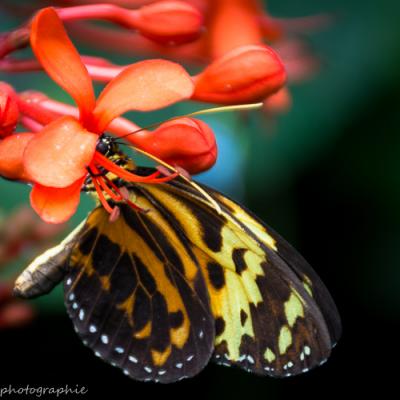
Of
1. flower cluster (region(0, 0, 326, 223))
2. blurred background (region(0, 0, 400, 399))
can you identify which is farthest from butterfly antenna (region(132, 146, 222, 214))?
blurred background (region(0, 0, 400, 399))

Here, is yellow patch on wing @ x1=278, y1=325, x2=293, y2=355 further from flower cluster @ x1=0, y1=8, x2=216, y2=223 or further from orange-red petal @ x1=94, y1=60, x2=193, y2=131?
orange-red petal @ x1=94, y1=60, x2=193, y2=131

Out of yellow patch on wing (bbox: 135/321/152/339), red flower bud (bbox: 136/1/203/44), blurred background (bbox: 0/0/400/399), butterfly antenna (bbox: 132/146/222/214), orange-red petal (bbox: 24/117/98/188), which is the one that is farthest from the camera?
blurred background (bbox: 0/0/400/399)

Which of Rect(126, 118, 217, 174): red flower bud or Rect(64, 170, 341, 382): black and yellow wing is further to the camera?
Rect(64, 170, 341, 382): black and yellow wing

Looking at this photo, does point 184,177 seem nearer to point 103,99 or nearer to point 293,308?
point 103,99

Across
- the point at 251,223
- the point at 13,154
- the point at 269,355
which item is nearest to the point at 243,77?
the point at 251,223

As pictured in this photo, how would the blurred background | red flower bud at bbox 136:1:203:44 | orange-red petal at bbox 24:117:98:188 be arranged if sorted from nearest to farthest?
orange-red petal at bbox 24:117:98:188 < red flower bud at bbox 136:1:203:44 < the blurred background

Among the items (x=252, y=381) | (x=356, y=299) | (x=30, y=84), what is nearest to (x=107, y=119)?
(x=30, y=84)
